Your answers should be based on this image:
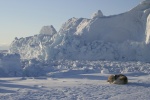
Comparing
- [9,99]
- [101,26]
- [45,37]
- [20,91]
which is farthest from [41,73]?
[45,37]

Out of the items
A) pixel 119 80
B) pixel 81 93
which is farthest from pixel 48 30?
pixel 81 93

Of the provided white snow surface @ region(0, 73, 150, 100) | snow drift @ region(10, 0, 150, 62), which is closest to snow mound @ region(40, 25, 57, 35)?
snow drift @ region(10, 0, 150, 62)

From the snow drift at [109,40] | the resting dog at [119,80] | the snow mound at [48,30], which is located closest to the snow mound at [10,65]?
the resting dog at [119,80]

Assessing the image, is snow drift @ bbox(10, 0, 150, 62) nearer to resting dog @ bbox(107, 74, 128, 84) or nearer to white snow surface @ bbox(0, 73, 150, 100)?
resting dog @ bbox(107, 74, 128, 84)

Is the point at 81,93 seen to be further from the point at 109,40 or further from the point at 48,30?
the point at 48,30

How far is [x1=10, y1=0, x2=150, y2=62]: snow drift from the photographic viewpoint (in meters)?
24.9

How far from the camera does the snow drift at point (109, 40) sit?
24.9 metres

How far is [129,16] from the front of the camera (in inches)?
1070

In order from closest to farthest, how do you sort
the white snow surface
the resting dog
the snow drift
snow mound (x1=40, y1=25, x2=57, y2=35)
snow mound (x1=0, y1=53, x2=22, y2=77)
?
the white snow surface, the resting dog, snow mound (x1=0, y1=53, x2=22, y2=77), the snow drift, snow mound (x1=40, y1=25, x2=57, y2=35)

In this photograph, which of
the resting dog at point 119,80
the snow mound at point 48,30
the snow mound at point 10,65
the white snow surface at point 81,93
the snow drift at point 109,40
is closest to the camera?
the white snow surface at point 81,93

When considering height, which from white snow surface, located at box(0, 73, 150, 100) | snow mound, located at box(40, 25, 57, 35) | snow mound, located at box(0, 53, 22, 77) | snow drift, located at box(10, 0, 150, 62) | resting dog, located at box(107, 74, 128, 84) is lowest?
white snow surface, located at box(0, 73, 150, 100)

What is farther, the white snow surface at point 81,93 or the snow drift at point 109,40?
the snow drift at point 109,40

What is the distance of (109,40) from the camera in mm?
26750

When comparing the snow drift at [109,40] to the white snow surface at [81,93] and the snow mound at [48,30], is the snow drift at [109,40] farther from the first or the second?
the white snow surface at [81,93]
